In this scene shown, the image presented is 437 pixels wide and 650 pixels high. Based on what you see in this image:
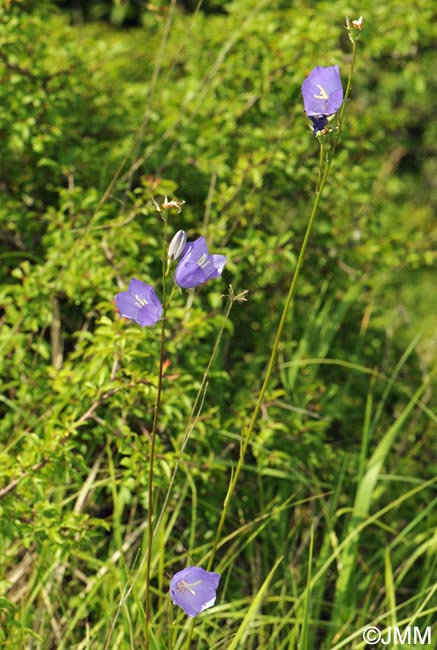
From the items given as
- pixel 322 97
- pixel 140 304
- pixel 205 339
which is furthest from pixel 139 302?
pixel 205 339

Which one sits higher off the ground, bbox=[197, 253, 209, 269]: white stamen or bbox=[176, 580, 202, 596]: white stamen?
bbox=[197, 253, 209, 269]: white stamen

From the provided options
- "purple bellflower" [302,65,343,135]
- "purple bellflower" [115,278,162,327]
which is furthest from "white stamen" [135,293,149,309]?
"purple bellflower" [302,65,343,135]

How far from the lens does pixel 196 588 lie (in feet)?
4.34

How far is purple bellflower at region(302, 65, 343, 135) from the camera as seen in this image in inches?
50.8

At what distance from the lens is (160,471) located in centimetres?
197

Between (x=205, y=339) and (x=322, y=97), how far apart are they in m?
Answer: 1.28

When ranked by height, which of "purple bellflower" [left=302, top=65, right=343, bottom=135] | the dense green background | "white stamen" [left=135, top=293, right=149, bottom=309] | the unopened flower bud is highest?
"purple bellflower" [left=302, top=65, right=343, bottom=135]

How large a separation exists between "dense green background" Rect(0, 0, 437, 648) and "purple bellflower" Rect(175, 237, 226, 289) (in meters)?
0.64

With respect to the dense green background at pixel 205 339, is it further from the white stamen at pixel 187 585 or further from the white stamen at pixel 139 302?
the white stamen at pixel 139 302

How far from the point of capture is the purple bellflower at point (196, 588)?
1.30 m

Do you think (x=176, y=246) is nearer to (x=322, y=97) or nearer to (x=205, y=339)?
(x=322, y=97)

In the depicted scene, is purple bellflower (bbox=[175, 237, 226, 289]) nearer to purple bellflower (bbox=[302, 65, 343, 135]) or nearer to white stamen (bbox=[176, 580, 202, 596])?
purple bellflower (bbox=[302, 65, 343, 135])

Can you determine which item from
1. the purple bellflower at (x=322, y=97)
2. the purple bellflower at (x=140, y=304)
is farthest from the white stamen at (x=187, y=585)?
the purple bellflower at (x=322, y=97)

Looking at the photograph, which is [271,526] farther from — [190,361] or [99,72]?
[99,72]
